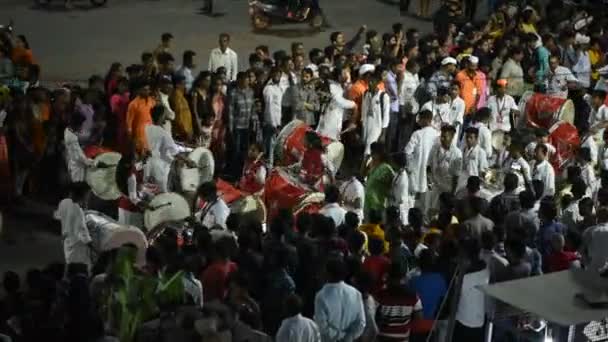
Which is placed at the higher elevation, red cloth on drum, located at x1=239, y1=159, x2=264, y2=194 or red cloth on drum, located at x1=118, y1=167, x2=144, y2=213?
red cloth on drum, located at x1=239, y1=159, x2=264, y2=194

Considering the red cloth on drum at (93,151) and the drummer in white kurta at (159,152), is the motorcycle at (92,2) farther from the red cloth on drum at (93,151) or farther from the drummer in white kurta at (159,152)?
the drummer in white kurta at (159,152)

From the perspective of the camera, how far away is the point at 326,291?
30.0 ft

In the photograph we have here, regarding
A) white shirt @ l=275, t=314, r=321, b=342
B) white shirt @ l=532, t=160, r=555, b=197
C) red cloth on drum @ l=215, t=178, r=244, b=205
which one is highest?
white shirt @ l=532, t=160, r=555, b=197

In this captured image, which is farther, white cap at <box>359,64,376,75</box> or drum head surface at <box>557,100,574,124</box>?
white cap at <box>359,64,376,75</box>

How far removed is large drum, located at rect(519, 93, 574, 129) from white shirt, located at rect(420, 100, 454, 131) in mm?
1379

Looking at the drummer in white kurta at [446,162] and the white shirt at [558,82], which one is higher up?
the white shirt at [558,82]

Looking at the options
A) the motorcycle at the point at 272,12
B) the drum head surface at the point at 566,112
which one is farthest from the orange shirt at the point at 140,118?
the motorcycle at the point at 272,12

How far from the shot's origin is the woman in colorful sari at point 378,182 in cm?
1262

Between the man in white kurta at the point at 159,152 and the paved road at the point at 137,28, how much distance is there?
6.34 metres

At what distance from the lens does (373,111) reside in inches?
587

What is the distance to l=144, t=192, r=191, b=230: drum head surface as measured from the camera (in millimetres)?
11844

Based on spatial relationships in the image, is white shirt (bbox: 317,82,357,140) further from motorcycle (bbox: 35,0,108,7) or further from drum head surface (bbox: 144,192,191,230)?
motorcycle (bbox: 35,0,108,7)

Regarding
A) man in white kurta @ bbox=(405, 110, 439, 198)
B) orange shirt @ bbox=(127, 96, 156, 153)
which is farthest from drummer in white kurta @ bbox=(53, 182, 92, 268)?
man in white kurta @ bbox=(405, 110, 439, 198)

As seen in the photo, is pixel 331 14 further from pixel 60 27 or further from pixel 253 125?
pixel 253 125
